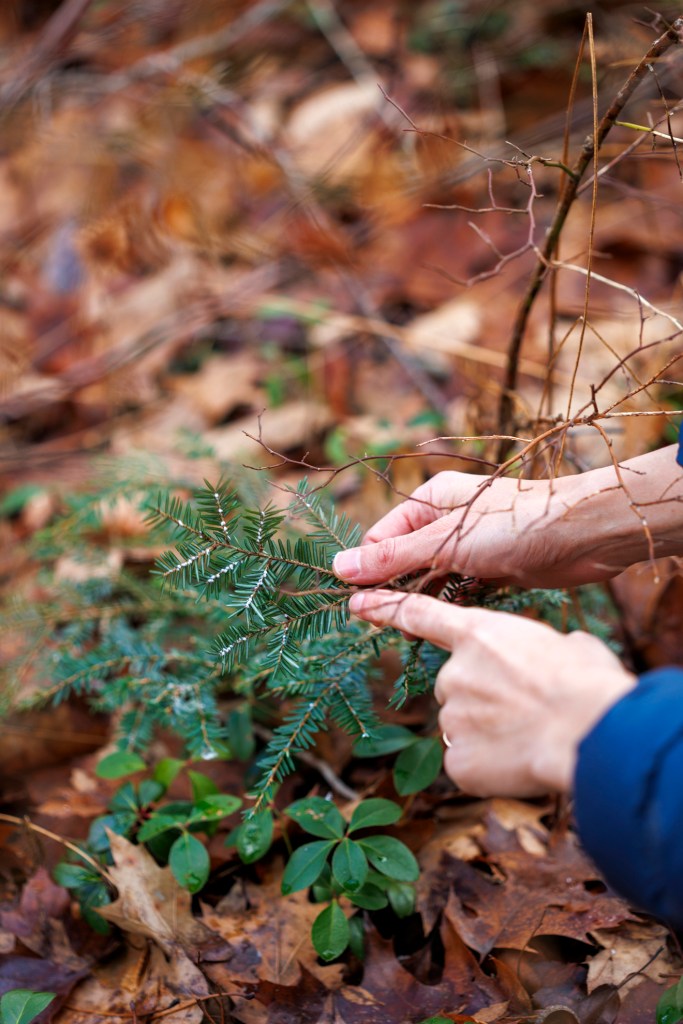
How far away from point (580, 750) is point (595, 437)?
1723mm

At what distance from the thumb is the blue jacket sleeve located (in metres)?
0.45

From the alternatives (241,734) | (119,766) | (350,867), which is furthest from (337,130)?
(350,867)

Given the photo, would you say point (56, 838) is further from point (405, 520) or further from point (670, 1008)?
point (670, 1008)

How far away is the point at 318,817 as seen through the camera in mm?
1380

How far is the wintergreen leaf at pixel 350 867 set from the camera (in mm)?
1282

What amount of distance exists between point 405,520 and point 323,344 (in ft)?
7.00

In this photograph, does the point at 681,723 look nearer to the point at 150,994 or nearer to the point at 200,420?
the point at 150,994

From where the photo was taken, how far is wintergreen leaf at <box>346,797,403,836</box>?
1.37 meters

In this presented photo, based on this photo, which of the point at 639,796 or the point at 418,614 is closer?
the point at 639,796

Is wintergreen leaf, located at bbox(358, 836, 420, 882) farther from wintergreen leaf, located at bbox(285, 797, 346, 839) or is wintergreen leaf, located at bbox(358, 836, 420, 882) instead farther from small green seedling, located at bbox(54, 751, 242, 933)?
small green seedling, located at bbox(54, 751, 242, 933)

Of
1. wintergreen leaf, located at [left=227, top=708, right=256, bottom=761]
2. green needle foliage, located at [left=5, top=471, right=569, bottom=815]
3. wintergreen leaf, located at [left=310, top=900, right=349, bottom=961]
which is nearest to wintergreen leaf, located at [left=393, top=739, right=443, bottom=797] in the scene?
green needle foliage, located at [left=5, top=471, right=569, bottom=815]

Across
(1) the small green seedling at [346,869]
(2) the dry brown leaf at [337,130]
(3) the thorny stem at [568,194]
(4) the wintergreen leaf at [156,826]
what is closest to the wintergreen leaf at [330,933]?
(1) the small green seedling at [346,869]

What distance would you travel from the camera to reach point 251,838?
1.36m

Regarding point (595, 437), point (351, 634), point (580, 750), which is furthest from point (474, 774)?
point (595, 437)
